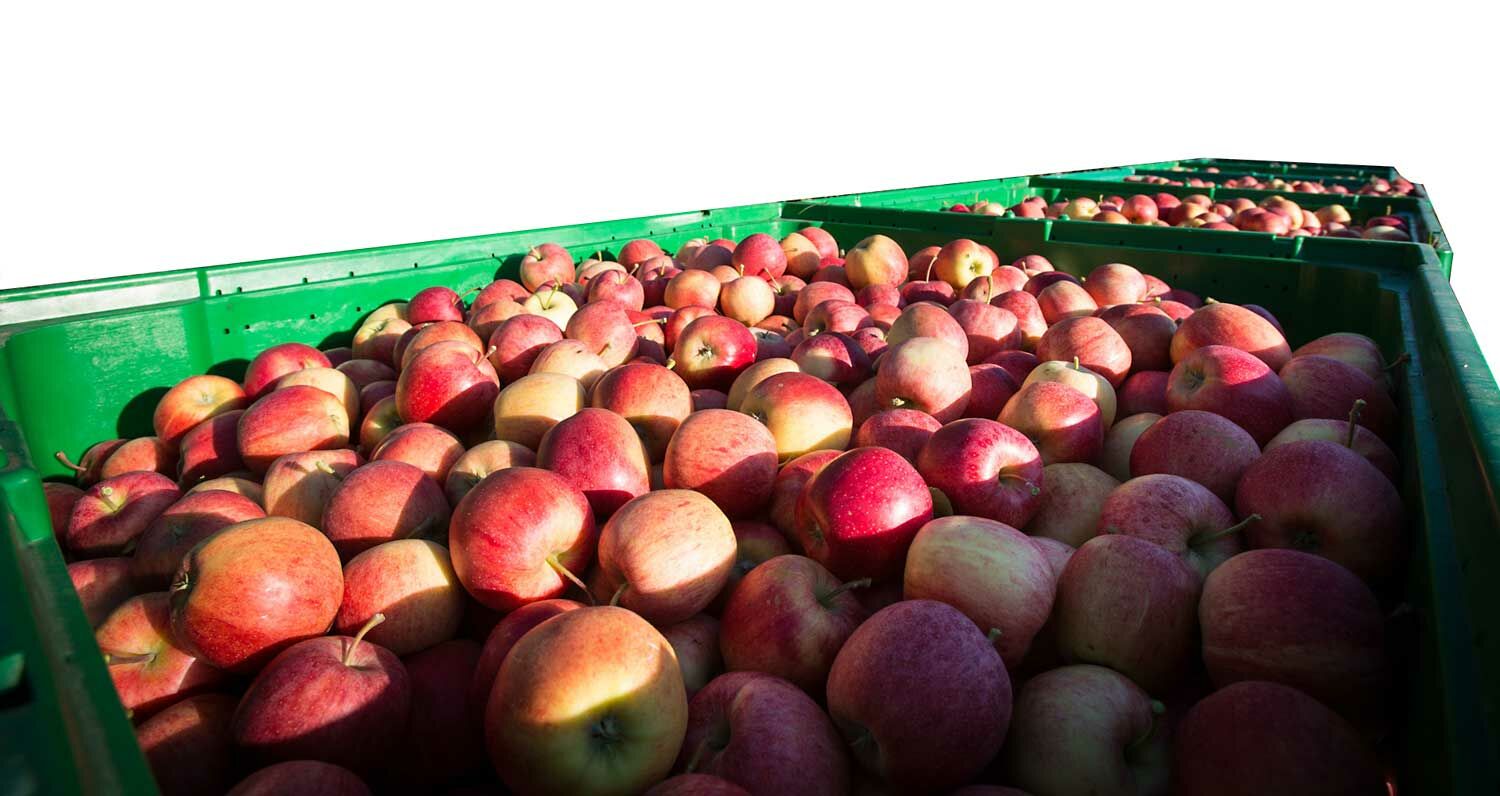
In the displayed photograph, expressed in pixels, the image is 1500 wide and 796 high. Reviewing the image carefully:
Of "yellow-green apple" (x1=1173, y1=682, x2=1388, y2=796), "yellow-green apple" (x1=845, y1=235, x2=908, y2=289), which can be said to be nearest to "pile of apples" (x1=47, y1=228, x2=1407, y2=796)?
"yellow-green apple" (x1=1173, y1=682, x2=1388, y2=796)

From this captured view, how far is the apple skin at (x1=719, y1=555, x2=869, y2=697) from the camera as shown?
2059 millimetres

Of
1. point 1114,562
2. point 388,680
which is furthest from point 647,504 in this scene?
point 1114,562

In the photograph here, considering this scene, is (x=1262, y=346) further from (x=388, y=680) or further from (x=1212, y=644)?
(x=388, y=680)

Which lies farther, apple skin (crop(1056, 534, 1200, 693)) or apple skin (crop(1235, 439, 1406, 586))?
apple skin (crop(1235, 439, 1406, 586))

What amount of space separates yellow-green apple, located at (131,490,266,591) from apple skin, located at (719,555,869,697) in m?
1.45

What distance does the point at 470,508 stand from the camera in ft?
7.17

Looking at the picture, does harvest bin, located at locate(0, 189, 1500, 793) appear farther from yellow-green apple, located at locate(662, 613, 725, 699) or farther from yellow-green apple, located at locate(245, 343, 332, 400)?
yellow-green apple, located at locate(662, 613, 725, 699)

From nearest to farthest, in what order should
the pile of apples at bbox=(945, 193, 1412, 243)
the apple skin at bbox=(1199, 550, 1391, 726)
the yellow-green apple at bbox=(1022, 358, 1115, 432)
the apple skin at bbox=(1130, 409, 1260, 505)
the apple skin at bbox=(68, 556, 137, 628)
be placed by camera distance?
the apple skin at bbox=(1199, 550, 1391, 726)
the apple skin at bbox=(68, 556, 137, 628)
the apple skin at bbox=(1130, 409, 1260, 505)
the yellow-green apple at bbox=(1022, 358, 1115, 432)
the pile of apples at bbox=(945, 193, 1412, 243)

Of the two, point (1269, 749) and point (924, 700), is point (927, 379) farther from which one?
point (1269, 749)

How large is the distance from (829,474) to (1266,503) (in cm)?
124

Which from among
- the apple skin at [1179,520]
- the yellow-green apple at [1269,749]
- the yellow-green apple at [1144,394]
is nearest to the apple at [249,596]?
the yellow-green apple at [1269,749]

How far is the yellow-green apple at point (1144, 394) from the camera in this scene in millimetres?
3439

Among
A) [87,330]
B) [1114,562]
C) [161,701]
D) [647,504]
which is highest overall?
[87,330]

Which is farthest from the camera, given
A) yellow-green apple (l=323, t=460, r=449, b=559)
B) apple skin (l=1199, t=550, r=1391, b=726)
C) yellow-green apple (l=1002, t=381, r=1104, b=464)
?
yellow-green apple (l=1002, t=381, r=1104, b=464)
